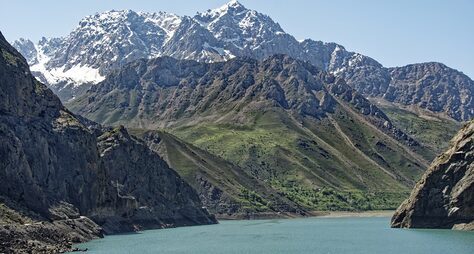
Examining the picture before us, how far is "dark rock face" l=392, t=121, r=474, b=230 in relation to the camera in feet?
596

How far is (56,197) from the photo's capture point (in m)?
172

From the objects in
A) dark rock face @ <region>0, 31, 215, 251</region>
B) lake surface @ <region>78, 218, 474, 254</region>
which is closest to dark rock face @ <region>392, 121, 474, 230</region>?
lake surface @ <region>78, 218, 474, 254</region>

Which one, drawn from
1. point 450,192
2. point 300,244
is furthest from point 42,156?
point 450,192

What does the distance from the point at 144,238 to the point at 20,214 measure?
4721 cm

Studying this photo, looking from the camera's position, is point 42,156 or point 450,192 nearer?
point 42,156

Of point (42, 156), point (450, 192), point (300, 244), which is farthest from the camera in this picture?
point (450, 192)

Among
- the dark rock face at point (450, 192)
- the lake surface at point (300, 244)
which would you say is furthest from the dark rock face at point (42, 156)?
the dark rock face at point (450, 192)

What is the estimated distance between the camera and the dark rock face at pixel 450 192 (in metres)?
182

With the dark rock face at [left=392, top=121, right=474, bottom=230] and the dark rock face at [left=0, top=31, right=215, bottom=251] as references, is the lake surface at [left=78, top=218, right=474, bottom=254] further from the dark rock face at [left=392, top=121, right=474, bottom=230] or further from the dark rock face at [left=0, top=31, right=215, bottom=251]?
the dark rock face at [left=0, top=31, right=215, bottom=251]

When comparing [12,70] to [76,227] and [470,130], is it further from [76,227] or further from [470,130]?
Answer: [470,130]

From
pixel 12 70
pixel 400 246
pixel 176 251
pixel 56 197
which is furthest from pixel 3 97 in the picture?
pixel 400 246

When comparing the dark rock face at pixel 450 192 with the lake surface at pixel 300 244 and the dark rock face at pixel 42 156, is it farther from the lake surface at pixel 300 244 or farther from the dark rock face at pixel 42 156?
the dark rock face at pixel 42 156

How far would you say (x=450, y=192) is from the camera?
611ft

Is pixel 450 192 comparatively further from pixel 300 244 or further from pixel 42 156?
pixel 42 156
